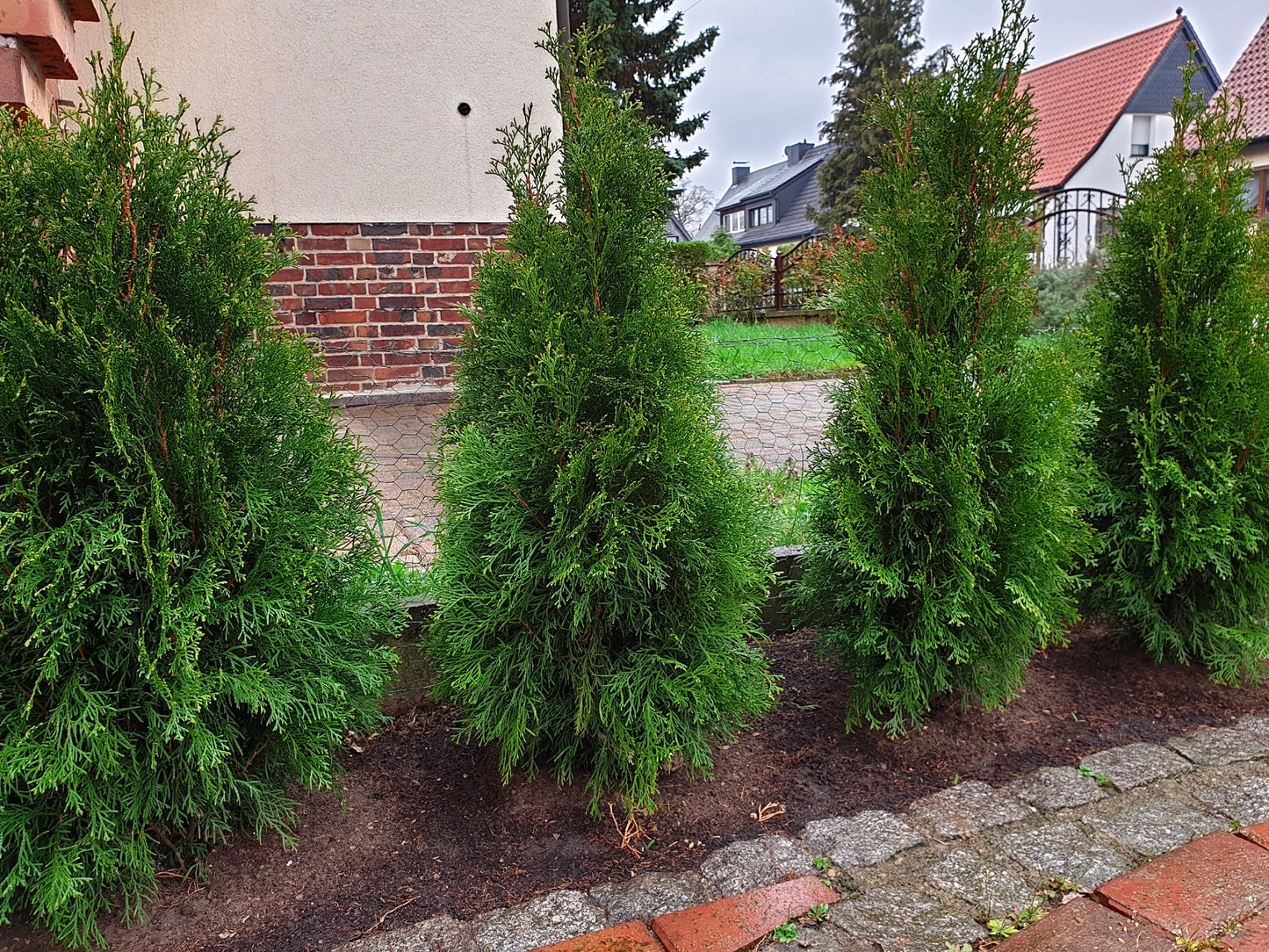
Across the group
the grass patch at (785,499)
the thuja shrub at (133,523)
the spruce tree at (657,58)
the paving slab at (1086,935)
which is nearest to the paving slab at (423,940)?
the thuja shrub at (133,523)

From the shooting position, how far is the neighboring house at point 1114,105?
24.3m

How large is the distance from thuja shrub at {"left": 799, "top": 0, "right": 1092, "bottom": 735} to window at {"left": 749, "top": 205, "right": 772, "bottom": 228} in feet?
168

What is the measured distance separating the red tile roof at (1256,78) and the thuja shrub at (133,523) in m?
26.9

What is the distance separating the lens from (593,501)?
2.20 metres

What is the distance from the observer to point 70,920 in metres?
1.90

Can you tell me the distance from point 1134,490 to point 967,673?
1.14m

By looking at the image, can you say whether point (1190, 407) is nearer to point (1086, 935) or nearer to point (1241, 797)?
point (1241, 797)

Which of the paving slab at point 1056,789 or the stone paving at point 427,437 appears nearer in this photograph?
the paving slab at point 1056,789

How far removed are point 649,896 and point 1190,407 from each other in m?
2.75

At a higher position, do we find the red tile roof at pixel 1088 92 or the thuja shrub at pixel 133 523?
the red tile roof at pixel 1088 92

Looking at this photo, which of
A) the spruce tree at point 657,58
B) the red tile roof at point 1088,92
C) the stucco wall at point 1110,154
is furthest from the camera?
the stucco wall at point 1110,154

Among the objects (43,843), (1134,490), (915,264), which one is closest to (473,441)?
(43,843)

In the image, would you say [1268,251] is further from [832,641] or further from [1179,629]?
[832,641]

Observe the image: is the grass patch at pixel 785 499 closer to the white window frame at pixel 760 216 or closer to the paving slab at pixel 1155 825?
the paving slab at pixel 1155 825
